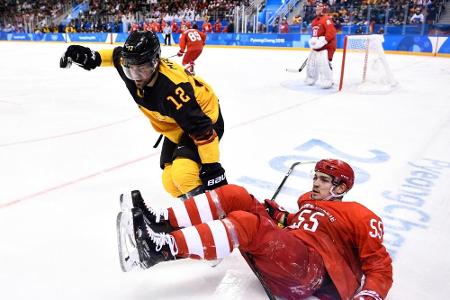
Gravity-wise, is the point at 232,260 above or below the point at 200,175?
below

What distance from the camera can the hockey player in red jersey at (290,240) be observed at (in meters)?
1.33

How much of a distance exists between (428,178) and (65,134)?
2942 mm

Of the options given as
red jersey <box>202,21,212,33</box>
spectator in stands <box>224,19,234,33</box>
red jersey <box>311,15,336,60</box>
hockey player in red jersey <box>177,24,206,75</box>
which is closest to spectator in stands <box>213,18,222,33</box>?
red jersey <box>202,21,212,33</box>

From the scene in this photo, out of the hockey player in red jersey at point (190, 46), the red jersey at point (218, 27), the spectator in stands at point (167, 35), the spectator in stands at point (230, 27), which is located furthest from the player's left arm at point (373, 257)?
the spectator in stands at point (167, 35)

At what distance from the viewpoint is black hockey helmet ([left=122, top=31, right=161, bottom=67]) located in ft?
5.29

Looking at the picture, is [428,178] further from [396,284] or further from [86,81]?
[86,81]

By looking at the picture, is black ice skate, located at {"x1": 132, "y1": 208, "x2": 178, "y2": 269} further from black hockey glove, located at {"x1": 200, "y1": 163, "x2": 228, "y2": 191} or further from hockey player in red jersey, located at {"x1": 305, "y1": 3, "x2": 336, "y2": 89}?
hockey player in red jersey, located at {"x1": 305, "y1": 3, "x2": 336, "y2": 89}

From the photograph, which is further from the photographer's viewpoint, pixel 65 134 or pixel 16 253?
pixel 65 134

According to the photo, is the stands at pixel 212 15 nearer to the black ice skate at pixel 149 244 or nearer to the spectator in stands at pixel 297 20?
the spectator in stands at pixel 297 20

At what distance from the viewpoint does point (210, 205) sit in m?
1.54

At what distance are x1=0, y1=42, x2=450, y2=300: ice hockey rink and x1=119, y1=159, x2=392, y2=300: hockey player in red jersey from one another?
8.8 inches

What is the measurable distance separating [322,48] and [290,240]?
5448 millimetres

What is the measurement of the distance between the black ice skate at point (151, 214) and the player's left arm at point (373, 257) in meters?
0.69

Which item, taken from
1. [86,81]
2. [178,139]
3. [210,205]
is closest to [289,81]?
[86,81]
